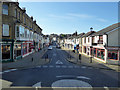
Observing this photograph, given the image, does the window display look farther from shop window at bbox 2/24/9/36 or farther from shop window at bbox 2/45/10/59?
shop window at bbox 2/24/9/36

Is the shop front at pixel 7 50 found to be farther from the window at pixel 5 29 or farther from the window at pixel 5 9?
the window at pixel 5 9

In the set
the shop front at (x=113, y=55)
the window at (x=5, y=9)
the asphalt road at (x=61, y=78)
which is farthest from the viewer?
the window at (x=5, y=9)

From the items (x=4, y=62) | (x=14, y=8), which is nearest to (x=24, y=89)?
(x=4, y=62)

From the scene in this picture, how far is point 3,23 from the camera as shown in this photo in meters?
15.5

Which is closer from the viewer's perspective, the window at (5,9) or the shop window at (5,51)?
the window at (5,9)

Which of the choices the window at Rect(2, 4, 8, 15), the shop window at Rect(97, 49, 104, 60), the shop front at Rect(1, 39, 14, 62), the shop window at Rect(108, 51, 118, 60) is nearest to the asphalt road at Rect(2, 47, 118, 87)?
the shop window at Rect(108, 51, 118, 60)

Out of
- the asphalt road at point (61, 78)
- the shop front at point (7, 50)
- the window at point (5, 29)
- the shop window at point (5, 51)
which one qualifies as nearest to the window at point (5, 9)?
the window at point (5, 29)

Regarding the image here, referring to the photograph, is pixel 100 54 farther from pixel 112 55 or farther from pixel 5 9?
pixel 5 9

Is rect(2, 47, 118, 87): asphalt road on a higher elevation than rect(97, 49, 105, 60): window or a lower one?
lower

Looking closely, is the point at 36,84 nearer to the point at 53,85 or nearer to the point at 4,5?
the point at 53,85

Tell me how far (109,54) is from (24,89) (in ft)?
51.3

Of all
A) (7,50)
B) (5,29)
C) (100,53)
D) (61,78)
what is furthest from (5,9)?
(100,53)

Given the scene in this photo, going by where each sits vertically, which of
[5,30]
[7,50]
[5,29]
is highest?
[5,29]

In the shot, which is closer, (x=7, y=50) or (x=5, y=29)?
(x=5, y=29)
